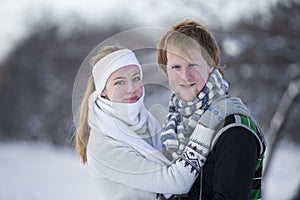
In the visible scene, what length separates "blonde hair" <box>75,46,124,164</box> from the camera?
1350mm

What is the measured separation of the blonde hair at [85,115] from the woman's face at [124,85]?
81mm

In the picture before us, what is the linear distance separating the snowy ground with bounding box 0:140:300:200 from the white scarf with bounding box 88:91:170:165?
3254 millimetres

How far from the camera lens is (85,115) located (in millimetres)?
1348

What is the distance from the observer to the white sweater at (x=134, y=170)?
117 centimetres

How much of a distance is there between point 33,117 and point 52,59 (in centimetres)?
61

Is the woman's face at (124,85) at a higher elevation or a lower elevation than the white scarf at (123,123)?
higher

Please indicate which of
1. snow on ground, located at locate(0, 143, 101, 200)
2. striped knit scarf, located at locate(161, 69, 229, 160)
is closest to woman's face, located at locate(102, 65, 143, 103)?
striped knit scarf, located at locate(161, 69, 229, 160)

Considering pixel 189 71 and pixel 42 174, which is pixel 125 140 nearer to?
pixel 189 71

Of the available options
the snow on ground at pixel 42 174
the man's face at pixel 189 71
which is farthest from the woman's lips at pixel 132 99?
the snow on ground at pixel 42 174

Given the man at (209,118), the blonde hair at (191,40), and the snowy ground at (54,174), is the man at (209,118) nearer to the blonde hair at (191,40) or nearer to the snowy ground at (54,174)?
the blonde hair at (191,40)

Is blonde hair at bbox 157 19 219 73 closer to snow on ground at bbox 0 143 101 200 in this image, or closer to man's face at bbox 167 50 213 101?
man's face at bbox 167 50 213 101

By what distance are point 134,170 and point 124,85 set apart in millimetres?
200

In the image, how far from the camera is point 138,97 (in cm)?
130

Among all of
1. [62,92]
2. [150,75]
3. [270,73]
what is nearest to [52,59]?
[62,92]
